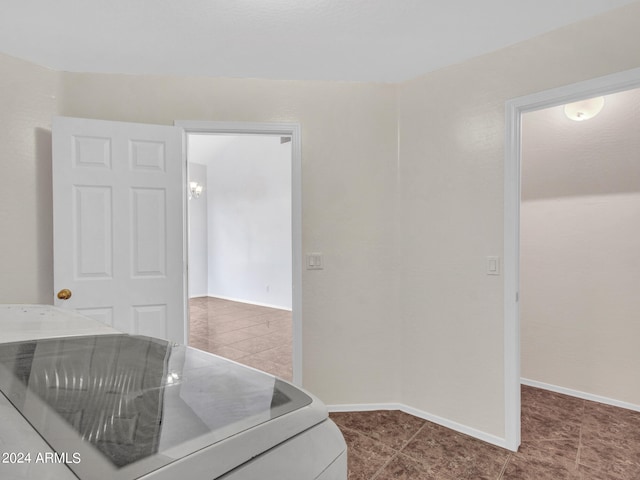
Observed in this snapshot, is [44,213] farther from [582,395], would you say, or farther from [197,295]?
[197,295]

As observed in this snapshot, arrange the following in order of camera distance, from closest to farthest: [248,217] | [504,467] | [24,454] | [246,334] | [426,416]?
[24,454] < [504,467] < [426,416] < [246,334] < [248,217]

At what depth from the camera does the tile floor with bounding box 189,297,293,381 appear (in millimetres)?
3622

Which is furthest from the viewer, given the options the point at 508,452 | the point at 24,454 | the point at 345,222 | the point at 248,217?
the point at 248,217

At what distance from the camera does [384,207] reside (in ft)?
8.22

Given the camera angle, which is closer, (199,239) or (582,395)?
(582,395)

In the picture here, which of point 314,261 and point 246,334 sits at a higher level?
point 314,261

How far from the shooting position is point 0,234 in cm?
206

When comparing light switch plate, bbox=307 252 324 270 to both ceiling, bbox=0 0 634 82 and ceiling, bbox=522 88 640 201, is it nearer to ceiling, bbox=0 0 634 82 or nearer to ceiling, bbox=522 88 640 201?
ceiling, bbox=0 0 634 82

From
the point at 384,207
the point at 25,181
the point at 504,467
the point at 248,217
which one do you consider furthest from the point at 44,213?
the point at 248,217

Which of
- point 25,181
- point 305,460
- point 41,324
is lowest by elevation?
point 305,460

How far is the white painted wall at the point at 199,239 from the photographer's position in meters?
7.50

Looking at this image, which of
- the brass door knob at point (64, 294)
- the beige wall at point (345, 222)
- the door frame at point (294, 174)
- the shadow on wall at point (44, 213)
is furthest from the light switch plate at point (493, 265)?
Answer: the shadow on wall at point (44, 213)

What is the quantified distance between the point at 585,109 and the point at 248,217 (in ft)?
18.1

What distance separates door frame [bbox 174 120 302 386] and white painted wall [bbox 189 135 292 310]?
363 cm
